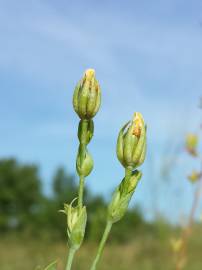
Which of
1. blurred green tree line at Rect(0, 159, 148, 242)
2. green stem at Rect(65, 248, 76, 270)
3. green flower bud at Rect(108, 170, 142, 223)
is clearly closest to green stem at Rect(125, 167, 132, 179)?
green flower bud at Rect(108, 170, 142, 223)

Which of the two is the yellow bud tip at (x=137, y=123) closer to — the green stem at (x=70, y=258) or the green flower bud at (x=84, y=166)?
the green flower bud at (x=84, y=166)


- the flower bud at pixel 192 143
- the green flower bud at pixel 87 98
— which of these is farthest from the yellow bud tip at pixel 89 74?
the flower bud at pixel 192 143

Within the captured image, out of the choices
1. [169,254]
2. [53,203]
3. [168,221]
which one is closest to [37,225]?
[53,203]

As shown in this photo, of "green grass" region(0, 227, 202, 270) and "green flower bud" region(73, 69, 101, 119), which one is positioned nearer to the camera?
"green flower bud" region(73, 69, 101, 119)

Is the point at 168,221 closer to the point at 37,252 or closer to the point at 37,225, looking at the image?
the point at 37,252

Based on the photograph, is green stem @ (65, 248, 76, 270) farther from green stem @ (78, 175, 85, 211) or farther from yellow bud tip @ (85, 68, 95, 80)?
yellow bud tip @ (85, 68, 95, 80)

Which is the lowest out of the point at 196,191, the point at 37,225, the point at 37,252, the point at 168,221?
the point at 37,225
